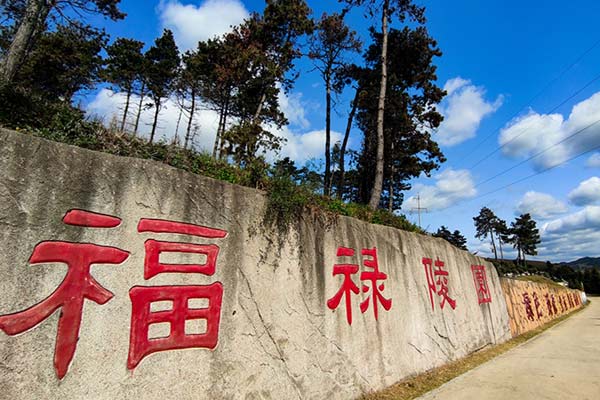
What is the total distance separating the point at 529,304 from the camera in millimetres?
13516

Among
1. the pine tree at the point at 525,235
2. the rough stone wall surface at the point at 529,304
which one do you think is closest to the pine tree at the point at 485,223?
the pine tree at the point at 525,235

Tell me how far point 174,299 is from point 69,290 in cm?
79

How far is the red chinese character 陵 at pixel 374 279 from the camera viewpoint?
15.8ft

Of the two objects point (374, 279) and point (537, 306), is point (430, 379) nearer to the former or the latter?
point (374, 279)

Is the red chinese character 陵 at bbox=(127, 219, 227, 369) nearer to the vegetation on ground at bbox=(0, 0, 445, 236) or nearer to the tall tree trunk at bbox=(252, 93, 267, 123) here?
the vegetation on ground at bbox=(0, 0, 445, 236)

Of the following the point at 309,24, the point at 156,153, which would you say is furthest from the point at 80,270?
the point at 309,24

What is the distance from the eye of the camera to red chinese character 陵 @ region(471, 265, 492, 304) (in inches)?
350

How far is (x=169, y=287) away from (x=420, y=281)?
4862 millimetres

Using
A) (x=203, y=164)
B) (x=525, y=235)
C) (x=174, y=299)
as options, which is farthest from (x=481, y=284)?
(x=525, y=235)

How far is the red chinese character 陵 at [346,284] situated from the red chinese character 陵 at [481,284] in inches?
234

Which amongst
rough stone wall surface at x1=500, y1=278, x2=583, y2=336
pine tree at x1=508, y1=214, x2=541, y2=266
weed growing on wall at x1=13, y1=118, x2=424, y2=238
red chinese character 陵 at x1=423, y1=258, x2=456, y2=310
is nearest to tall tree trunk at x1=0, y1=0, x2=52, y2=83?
weed growing on wall at x1=13, y1=118, x2=424, y2=238

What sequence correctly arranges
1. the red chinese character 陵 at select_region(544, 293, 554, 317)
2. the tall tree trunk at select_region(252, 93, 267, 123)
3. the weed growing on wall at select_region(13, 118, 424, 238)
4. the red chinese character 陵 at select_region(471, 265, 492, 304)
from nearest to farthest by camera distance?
the weed growing on wall at select_region(13, 118, 424, 238)
the red chinese character 陵 at select_region(471, 265, 492, 304)
the tall tree trunk at select_region(252, 93, 267, 123)
the red chinese character 陵 at select_region(544, 293, 554, 317)

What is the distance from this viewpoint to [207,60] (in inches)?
591

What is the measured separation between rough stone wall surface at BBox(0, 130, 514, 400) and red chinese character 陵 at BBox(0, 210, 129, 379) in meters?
0.03
